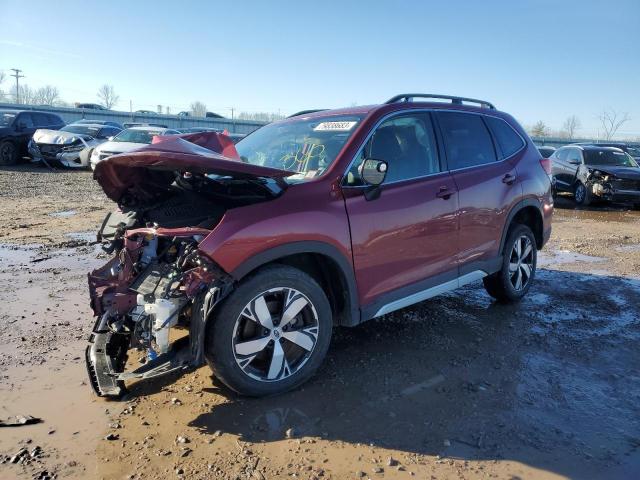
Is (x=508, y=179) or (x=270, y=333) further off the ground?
(x=508, y=179)

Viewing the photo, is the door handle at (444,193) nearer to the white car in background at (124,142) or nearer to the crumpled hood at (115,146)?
the white car in background at (124,142)

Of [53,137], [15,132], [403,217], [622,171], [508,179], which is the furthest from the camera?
[15,132]

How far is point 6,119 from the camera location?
56.9 ft

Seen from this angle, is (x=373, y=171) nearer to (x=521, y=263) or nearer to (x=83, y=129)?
(x=521, y=263)

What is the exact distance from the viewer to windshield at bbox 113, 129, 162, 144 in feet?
52.8

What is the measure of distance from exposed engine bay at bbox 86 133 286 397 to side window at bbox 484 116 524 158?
281 cm

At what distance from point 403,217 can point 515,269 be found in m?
2.10

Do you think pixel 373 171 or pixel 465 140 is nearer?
pixel 373 171

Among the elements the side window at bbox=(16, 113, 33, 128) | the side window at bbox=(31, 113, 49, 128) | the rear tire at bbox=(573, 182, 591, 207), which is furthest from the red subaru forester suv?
the side window at bbox=(31, 113, 49, 128)

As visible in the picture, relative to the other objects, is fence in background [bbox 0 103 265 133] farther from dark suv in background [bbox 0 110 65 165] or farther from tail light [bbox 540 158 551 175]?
tail light [bbox 540 158 551 175]

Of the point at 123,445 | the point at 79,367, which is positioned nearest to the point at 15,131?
the point at 79,367

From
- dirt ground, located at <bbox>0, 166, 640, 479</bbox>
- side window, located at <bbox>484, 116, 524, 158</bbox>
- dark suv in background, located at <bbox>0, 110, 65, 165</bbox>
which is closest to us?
dirt ground, located at <bbox>0, 166, 640, 479</bbox>

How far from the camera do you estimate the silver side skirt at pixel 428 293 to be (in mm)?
3904

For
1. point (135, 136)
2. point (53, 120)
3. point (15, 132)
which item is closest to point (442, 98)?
point (135, 136)
